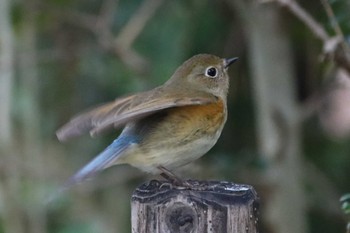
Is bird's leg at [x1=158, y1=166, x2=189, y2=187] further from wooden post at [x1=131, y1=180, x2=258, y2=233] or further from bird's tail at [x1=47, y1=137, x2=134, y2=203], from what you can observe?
wooden post at [x1=131, y1=180, x2=258, y2=233]

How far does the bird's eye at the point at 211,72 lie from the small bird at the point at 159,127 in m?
0.34

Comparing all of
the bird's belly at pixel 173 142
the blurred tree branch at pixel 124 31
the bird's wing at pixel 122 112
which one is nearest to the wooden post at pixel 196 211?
the bird's wing at pixel 122 112

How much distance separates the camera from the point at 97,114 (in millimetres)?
4609

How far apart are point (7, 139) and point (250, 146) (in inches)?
69.4

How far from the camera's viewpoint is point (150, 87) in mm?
6969

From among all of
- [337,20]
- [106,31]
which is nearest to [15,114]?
[106,31]

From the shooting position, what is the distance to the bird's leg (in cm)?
425

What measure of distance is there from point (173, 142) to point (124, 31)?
7.96 ft

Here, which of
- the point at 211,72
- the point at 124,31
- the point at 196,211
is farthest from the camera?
the point at 124,31

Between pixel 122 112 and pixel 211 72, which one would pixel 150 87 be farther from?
pixel 122 112

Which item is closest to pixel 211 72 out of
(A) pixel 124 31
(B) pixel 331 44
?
(B) pixel 331 44

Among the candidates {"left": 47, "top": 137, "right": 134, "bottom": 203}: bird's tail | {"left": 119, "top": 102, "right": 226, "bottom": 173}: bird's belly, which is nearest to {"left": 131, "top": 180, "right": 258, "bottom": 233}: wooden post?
{"left": 47, "top": 137, "right": 134, "bottom": 203}: bird's tail

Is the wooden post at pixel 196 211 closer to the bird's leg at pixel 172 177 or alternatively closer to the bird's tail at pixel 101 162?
the bird's leg at pixel 172 177

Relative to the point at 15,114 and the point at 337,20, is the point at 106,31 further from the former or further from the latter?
the point at 337,20
